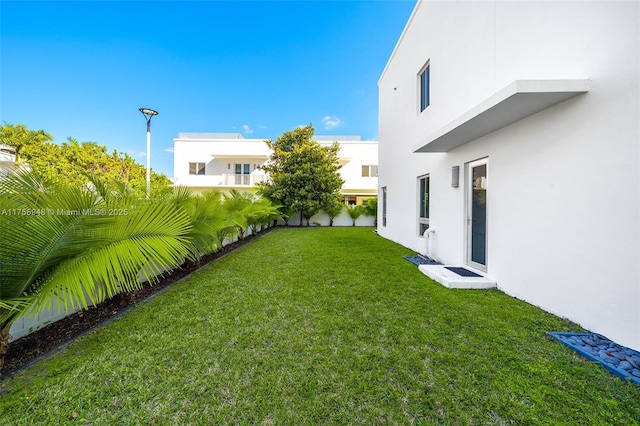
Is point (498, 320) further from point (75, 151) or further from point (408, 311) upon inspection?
point (75, 151)

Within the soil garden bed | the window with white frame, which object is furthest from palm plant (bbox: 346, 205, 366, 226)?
the soil garden bed

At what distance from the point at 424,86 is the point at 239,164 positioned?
1755 cm

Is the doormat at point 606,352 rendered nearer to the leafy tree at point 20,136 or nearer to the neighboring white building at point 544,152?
the neighboring white building at point 544,152

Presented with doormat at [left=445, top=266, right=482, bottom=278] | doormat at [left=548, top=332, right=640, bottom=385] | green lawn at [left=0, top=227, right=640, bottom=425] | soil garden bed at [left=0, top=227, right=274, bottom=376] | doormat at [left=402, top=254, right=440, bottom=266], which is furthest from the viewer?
doormat at [left=402, top=254, right=440, bottom=266]

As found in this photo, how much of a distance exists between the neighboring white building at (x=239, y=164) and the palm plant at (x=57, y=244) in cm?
1810

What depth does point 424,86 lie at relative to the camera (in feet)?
24.2

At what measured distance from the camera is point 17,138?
59.6 feet

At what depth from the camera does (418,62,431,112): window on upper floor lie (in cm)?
714

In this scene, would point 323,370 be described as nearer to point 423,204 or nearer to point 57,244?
point 57,244

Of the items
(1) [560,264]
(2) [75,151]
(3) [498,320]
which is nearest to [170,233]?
(3) [498,320]

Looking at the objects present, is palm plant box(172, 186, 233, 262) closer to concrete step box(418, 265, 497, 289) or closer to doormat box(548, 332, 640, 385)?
concrete step box(418, 265, 497, 289)

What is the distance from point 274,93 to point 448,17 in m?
16.3

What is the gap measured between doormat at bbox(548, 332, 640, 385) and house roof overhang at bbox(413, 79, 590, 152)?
112 inches

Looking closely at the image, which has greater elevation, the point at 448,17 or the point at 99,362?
the point at 448,17
